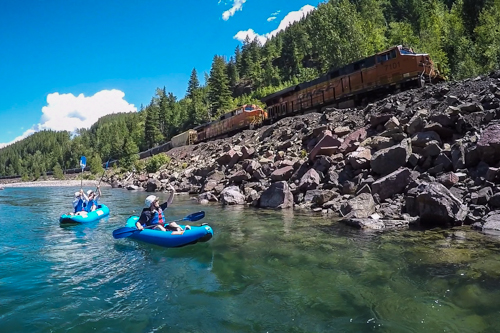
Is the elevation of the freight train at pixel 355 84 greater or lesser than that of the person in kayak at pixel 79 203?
greater

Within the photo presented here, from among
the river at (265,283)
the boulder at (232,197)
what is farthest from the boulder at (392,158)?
the boulder at (232,197)

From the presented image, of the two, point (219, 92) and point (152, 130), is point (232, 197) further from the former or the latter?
point (152, 130)

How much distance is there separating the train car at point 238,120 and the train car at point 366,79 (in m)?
5.65

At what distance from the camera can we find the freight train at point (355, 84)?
2028 cm

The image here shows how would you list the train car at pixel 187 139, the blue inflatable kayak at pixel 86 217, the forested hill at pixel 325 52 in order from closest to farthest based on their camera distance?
the blue inflatable kayak at pixel 86 217 → the forested hill at pixel 325 52 → the train car at pixel 187 139

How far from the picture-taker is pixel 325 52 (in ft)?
139

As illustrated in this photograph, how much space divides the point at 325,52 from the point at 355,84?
68.7 feet

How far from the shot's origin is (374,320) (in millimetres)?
4910

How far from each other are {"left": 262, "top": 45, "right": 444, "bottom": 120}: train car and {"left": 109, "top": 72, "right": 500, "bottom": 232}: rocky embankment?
2381mm

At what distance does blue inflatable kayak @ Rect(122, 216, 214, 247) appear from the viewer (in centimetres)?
914

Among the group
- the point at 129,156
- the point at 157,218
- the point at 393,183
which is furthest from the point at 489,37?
the point at 129,156

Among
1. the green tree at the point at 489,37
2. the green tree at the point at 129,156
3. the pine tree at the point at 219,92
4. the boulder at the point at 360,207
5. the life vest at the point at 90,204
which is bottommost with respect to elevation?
the boulder at the point at 360,207

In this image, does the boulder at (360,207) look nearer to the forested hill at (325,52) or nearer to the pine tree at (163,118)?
the forested hill at (325,52)

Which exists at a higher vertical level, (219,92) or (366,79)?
(219,92)
